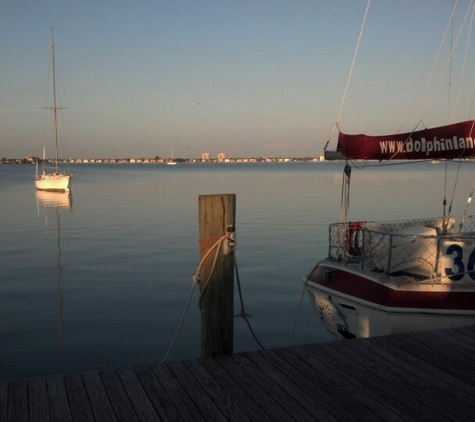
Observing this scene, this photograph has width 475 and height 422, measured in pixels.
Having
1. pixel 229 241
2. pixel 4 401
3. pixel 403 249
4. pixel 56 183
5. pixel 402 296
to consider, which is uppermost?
pixel 229 241

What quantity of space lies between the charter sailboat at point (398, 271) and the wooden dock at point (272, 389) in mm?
Result: 1687

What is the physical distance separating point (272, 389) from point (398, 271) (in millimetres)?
3796

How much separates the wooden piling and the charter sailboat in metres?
2.93

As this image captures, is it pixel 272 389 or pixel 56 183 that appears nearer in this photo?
pixel 272 389

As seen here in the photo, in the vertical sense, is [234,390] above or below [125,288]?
above

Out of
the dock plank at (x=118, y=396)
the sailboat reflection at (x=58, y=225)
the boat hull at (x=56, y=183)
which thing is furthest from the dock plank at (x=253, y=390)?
the boat hull at (x=56, y=183)

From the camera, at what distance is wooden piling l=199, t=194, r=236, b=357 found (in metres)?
4.88

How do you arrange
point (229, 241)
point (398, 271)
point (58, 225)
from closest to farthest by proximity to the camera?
point (229, 241) → point (398, 271) → point (58, 225)

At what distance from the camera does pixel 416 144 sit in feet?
27.7

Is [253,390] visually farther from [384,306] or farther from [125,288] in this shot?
[125,288]

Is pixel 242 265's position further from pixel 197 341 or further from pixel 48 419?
pixel 48 419

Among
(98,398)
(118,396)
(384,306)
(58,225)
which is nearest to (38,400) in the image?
(98,398)

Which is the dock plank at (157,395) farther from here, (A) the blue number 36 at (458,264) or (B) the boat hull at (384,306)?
(A) the blue number 36 at (458,264)

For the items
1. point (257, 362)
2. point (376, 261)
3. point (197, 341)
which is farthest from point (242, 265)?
point (257, 362)
